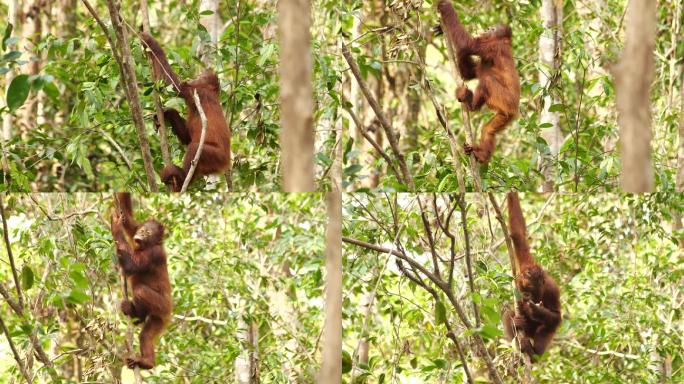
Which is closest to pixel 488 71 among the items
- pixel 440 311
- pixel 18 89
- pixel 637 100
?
pixel 440 311

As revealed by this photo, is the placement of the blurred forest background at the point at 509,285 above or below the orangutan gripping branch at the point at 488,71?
below

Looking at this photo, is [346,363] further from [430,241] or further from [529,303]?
[529,303]

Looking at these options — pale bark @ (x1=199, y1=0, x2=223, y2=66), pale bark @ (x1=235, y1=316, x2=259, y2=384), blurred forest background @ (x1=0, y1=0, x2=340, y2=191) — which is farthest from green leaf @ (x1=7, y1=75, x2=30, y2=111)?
pale bark @ (x1=199, y1=0, x2=223, y2=66)

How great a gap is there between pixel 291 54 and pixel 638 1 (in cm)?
65

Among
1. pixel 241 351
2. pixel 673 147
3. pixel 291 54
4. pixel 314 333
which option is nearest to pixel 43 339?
pixel 241 351

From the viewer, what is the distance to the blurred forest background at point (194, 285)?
324cm

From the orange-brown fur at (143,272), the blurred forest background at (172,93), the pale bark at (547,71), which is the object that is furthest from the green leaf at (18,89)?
the pale bark at (547,71)

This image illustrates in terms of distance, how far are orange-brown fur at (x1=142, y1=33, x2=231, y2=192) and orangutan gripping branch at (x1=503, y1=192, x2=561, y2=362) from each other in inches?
59.9

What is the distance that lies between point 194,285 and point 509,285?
1.48 meters

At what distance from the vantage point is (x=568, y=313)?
3.77 meters

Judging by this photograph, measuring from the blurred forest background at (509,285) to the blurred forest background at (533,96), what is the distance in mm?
215

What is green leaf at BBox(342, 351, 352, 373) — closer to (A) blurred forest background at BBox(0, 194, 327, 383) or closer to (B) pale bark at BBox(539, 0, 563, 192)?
(A) blurred forest background at BBox(0, 194, 327, 383)

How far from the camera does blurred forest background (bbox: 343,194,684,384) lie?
3.35 meters

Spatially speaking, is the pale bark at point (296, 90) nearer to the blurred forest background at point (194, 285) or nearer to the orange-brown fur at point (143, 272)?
the blurred forest background at point (194, 285)
